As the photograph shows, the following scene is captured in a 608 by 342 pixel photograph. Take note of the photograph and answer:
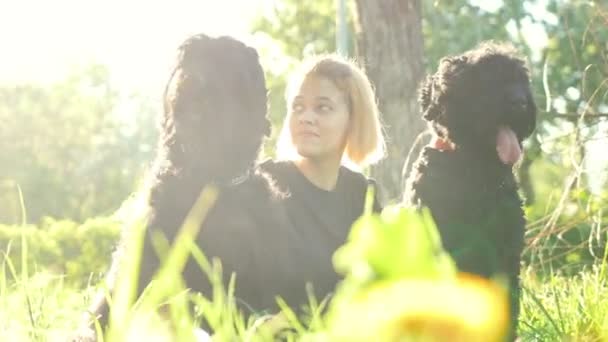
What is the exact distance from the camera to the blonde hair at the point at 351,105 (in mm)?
4102

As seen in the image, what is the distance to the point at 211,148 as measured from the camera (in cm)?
249

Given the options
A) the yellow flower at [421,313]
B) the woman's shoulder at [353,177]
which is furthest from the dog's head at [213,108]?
the yellow flower at [421,313]

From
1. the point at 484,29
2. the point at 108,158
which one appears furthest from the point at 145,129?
the point at 484,29

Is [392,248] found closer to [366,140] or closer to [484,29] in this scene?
[366,140]

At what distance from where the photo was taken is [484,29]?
21.7 m

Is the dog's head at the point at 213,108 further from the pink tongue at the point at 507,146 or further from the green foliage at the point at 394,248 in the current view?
the green foliage at the point at 394,248

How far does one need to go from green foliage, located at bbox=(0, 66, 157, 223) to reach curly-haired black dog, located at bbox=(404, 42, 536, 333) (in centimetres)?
4004

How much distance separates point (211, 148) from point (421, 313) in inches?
77.8

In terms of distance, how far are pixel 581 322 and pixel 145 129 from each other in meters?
55.0

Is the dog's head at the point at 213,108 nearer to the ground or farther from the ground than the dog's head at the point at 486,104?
farther from the ground

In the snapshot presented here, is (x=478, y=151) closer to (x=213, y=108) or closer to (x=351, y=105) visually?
(x=351, y=105)

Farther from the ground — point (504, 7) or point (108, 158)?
point (504, 7)

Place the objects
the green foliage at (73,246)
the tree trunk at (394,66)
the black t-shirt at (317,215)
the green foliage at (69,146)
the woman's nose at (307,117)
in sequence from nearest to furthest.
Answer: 1. the black t-shirt at (317,215)
2. the woman's nose at (307,117)
3. the tree trunk at (394,66)
4. the green foliage at (73,246)
5. the green foliage at (69,146)

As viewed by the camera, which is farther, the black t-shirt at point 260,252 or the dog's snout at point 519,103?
the dog's snout at point 519,103
